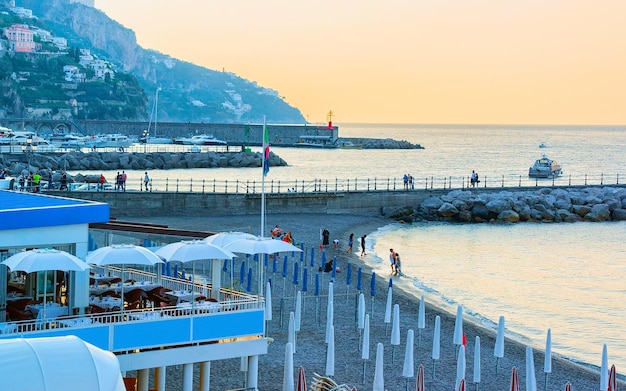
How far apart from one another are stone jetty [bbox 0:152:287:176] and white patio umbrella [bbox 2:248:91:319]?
59.0m

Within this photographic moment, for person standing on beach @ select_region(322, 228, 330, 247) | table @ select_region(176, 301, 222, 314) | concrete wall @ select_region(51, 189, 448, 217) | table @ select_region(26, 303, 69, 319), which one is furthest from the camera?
concrete wall @ select_region(51, 189, 448, 217)

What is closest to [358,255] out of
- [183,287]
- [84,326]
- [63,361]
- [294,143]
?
[183,287]

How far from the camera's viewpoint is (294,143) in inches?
6393

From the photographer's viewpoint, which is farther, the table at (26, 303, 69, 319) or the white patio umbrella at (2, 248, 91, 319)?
the table at (26, 303, 69, 319)

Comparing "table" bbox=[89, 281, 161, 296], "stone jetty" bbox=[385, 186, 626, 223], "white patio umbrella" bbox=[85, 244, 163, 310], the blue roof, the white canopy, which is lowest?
"stone jetty" bbox=[385, 186, 626, 223]

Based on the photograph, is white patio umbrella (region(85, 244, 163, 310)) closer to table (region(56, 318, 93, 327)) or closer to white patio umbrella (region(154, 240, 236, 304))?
white patio umbrella (region(154, 240, 236, 304))

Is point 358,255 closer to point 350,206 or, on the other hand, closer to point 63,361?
point 350,206

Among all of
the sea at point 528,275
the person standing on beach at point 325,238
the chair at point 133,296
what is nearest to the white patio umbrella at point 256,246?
the chair at point 133,296

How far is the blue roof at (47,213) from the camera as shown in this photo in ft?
52.4

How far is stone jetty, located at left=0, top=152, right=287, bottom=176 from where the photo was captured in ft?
264

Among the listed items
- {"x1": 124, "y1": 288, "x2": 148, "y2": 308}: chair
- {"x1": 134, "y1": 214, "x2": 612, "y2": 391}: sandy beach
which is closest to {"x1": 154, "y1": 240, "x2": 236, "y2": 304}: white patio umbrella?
{"x1": 124, "y1": 288, "x2": 148, "y2": 308}: chair

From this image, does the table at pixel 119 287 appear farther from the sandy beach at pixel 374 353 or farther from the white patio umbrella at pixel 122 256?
the sandy beach at pixel 374 353

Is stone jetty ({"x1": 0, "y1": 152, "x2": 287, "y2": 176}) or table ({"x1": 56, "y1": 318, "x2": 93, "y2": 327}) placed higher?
stone jetty ({"x1": 0, "y1": 152, "x2": 287, "y2": 176})

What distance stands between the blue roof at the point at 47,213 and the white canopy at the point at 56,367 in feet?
19.3
